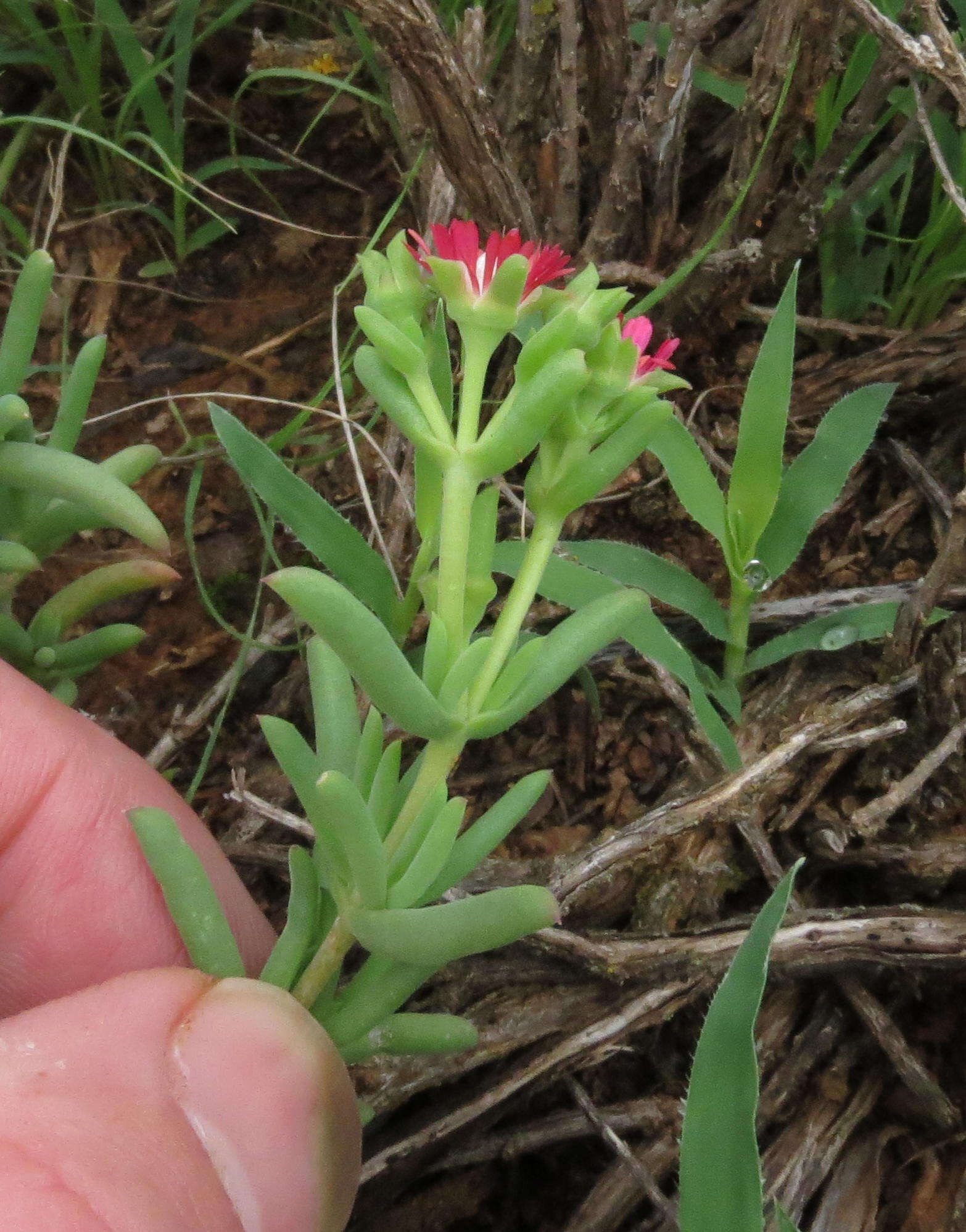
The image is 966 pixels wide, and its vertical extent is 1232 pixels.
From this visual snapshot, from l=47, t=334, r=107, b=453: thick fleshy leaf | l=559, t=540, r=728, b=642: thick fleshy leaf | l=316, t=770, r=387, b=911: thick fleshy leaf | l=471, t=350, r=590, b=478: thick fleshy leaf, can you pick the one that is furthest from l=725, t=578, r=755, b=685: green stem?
l=47, t=334, r=107, b=453: thick fleshy leaf

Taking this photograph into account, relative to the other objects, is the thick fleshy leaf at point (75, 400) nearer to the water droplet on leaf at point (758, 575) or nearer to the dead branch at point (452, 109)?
the dead branch at point (452, 109)

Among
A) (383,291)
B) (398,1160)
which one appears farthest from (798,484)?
(398,1160)

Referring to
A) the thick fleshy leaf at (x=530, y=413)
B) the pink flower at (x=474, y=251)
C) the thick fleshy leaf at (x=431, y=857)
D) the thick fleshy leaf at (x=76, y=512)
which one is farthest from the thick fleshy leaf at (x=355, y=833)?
the thick fleshy leaf at (x=76, y=512)

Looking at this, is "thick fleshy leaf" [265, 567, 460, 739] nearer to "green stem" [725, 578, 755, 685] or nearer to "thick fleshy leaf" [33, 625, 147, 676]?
"thick fleshy leaf" [33, 625, 147, 676]

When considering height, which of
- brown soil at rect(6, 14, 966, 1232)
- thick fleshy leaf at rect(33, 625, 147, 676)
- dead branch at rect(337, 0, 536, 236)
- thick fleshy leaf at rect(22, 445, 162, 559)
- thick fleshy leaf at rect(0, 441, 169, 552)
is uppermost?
dead branch at rect(337, 0, 536, 236)

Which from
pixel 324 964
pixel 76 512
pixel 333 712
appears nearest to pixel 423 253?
pixel 333 712

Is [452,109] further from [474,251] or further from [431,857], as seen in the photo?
[431,857]
